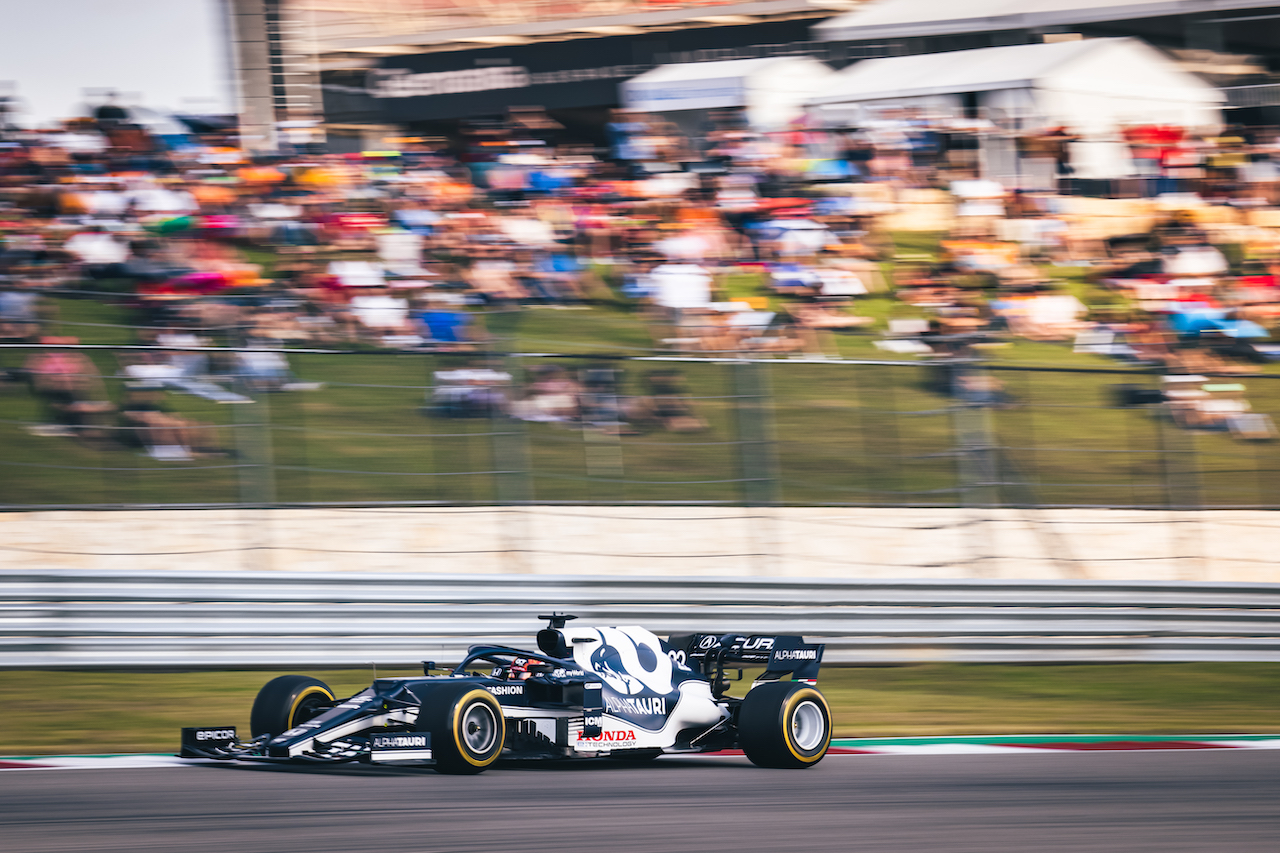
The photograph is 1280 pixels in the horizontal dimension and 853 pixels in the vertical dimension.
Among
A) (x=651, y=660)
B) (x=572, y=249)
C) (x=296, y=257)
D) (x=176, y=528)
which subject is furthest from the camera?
(x=572, y=249)

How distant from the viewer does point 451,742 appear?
19.7ft

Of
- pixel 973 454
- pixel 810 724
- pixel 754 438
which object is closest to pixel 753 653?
pixel 810 724

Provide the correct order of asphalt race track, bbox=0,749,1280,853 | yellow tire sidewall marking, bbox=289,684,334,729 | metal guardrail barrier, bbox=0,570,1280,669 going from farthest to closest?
1. metal guardrail barrier, bbox=0,570,1280,669
2. yellow tire sidewall marking, bbox=289,684,334,729
3. asphalt race track, bbox=0,749,1280,853

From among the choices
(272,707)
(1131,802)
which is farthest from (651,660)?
(1131,802)

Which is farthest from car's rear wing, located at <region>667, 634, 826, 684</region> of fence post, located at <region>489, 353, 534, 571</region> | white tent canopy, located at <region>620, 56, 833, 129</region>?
white tent canopy, located at <region>620, 56, 833, 129</region>

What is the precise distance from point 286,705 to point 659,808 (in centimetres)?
175

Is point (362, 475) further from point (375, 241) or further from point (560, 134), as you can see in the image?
point (560, 134)

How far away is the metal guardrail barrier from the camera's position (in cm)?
866

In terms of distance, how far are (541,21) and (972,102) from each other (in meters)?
8.65

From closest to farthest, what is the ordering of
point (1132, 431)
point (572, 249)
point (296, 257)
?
point (1132, 431), point (296, 257), point (572, 249)

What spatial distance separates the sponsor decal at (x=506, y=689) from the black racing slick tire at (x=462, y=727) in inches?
7.7

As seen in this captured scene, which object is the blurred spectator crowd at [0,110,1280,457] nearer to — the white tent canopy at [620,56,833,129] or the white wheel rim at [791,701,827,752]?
the white tent canopy at [620,56,833,129]

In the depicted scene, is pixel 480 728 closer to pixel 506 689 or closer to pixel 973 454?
pixel 506 689

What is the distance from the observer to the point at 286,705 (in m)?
6.39
